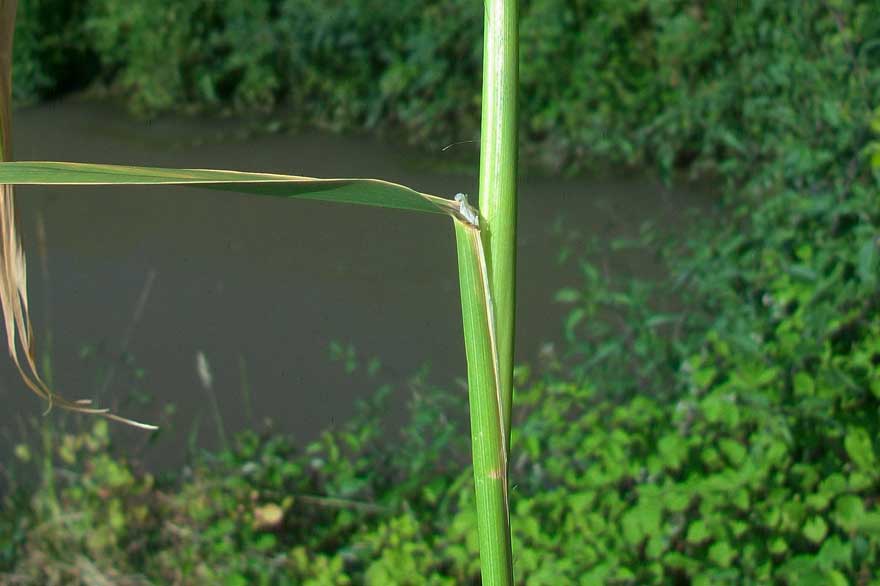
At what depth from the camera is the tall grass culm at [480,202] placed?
486 mm

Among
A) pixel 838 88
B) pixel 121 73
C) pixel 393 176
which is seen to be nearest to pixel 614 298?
pixel 838 88

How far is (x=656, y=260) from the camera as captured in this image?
2479 mm

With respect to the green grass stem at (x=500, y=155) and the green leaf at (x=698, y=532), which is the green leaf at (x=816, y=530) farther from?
the green grass stem at (x=500, y=155)

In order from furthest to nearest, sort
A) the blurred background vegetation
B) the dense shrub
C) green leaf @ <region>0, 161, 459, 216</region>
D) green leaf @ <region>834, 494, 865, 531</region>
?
the dense shrub → the blurred background vegetation → green leaf @ <region>834, 494, 865, 531</region> → green leaf @ <region>0, 161, 459, 216</region>

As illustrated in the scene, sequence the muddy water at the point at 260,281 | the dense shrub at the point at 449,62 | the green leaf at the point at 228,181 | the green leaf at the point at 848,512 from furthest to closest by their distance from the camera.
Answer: the dense shrub at the point at 449,62
the muddy water at the point at 260,281
the green leaf at the point at 848,512
the green leaf at the point at 228,181

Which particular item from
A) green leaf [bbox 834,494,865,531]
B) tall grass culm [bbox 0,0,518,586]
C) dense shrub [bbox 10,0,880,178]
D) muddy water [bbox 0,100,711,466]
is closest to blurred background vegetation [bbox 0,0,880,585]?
green leaf [bbox 834,494,865,531]

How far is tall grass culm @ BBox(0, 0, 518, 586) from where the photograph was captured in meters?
0.49

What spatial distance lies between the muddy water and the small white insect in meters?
2.08

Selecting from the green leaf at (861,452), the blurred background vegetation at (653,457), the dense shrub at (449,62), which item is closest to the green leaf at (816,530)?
the blurred background vegetation at (653,457)

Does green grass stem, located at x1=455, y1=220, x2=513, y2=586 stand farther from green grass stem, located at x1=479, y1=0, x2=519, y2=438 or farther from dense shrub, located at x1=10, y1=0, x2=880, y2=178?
dense shrub, located at x1=10, y1=0, x2=880, y2=178

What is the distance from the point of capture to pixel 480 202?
0.52 metres

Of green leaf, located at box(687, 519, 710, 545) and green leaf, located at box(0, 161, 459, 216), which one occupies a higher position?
green leaf, located at box(0, 161, 459, 216)

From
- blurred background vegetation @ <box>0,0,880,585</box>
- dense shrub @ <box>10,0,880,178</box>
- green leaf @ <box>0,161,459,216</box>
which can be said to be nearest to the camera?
green leaf @ <box>0,161,459,216</box>

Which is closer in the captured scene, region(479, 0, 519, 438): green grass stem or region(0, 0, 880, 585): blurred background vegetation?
region(479, 0, 519, 438): green grass stem
